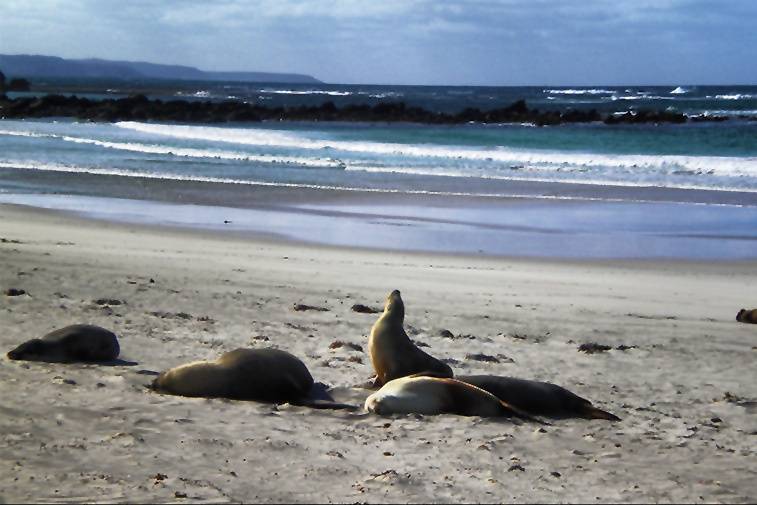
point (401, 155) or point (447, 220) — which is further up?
point (447, 220)

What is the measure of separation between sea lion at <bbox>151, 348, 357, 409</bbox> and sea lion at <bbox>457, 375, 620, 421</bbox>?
30.2 inches

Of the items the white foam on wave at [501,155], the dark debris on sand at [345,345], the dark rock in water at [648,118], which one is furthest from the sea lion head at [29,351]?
the dark rock in water at [648,118]

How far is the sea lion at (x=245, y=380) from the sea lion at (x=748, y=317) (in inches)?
179

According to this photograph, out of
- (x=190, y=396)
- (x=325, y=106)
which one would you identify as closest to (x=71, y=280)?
(x=190, y=396)

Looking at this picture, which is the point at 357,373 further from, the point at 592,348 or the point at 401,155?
the point at 401,155

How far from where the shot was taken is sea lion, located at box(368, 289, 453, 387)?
6.20m

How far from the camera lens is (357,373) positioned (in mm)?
6645

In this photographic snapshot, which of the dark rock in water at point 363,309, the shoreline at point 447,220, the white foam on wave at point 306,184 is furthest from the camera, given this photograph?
the white foam on wave at point 306,184

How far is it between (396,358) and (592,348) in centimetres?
207

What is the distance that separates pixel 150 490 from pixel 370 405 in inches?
68.4

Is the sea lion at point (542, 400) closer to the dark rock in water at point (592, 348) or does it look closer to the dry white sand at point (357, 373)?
the dry white sand at point (357, 373)

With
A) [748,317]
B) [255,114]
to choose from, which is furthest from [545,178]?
[255,114]

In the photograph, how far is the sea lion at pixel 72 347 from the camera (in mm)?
6359

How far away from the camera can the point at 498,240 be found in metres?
13.6
